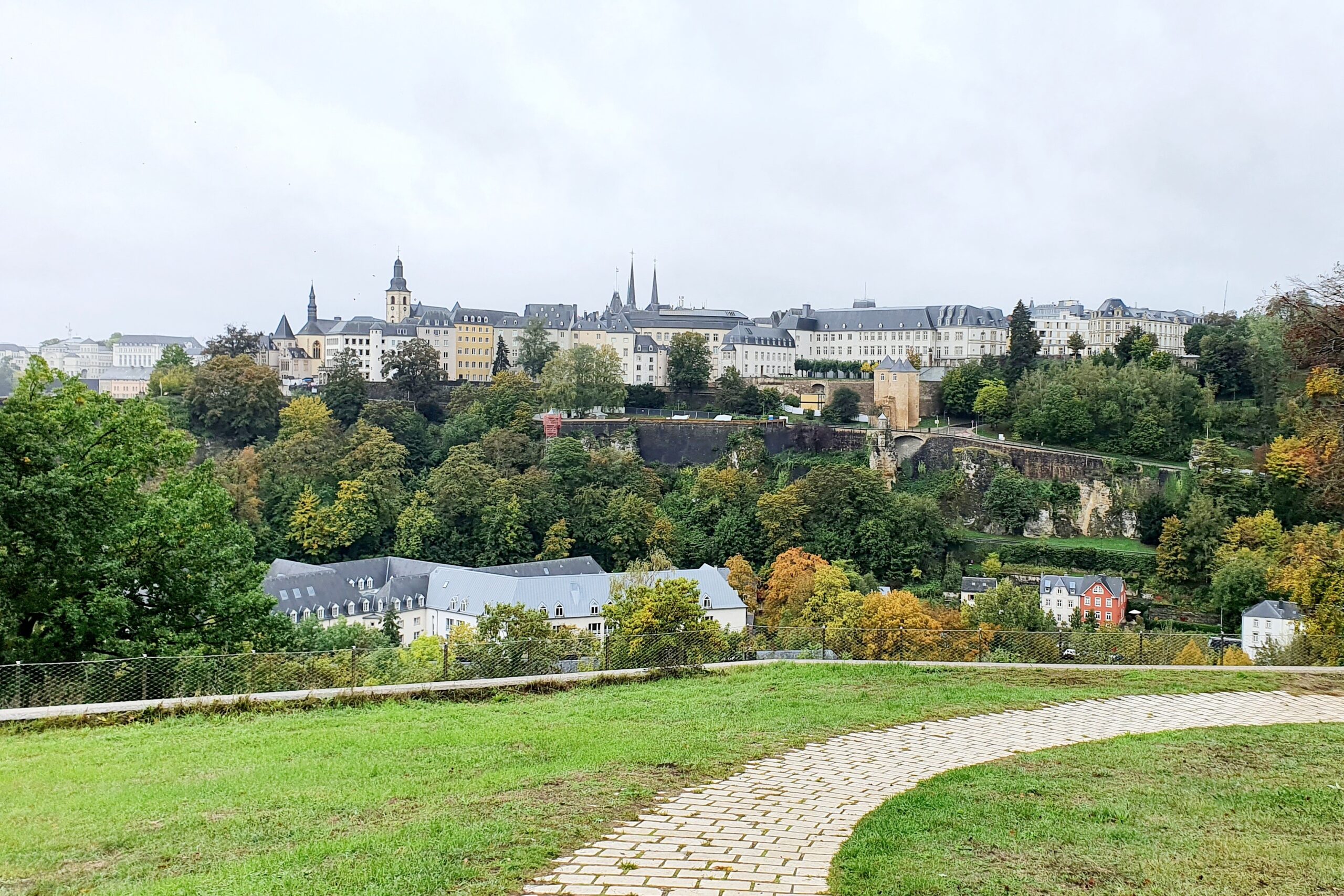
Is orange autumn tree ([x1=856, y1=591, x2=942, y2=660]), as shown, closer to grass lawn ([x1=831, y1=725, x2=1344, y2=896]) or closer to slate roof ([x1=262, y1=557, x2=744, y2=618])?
grass lawn ([x1=831, y1=725, x2=1344, y2=896])

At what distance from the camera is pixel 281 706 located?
10.6 meters

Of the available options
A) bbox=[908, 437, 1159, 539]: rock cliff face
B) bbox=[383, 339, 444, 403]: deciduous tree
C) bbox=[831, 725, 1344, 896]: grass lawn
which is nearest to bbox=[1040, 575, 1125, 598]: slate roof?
bbox=[908, 437, 1159, 539]: rock cliff face

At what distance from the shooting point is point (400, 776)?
324 inches

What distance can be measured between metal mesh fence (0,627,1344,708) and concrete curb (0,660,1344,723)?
18 centimetres

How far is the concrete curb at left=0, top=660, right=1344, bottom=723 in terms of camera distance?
10.0 metres

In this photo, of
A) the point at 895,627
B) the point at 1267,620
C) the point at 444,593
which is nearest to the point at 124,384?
the point at 444,593

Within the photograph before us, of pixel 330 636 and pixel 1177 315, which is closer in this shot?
pixel 330 636

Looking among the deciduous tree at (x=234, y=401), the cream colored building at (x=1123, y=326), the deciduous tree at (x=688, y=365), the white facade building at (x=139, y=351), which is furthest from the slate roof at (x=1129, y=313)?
the white facade building at (x=139, y=351)

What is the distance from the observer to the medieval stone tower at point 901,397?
6266cm

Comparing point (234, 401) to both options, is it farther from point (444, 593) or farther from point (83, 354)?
point (83, 354)

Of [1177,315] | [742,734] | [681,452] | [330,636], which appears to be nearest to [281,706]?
[742,734]

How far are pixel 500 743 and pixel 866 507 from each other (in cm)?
4013

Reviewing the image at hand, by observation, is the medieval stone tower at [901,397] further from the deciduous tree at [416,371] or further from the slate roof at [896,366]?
the deciduous tree at [416,371]

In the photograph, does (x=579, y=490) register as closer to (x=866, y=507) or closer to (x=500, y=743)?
(x=866, y=507)
